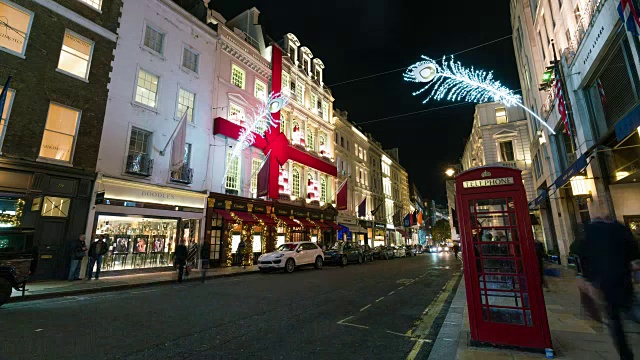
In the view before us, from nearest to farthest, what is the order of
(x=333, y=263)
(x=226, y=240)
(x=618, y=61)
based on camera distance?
(x=618, y=61), (x=226, y=240), (x=333, y=263)

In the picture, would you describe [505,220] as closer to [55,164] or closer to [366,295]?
[366,295]

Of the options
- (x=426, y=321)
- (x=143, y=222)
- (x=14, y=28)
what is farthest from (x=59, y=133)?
(x=426, y=321)

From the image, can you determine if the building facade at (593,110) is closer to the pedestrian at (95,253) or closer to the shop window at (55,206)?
the pedestrian at (95,253)

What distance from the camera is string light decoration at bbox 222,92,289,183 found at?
21.8 meters

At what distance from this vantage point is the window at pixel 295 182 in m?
28.0

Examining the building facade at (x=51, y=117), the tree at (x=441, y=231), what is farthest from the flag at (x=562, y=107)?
the tree at (x=441, y=231)

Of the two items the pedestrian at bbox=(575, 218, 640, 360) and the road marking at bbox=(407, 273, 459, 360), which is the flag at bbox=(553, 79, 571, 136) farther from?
the pedestrian at bbox=(575, 218, 640, 360)

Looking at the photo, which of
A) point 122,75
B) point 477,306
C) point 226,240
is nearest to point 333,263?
point 226,240

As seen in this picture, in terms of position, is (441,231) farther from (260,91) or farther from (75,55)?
(75,55)

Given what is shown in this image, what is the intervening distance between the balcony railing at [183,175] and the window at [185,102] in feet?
10.8

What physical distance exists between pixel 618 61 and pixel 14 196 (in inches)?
857

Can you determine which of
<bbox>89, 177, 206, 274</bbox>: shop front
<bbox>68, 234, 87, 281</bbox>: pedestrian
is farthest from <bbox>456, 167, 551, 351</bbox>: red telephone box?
<bbox>89, 177, 206, 274</bbox>: shop front

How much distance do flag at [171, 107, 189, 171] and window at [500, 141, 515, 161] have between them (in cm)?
3004

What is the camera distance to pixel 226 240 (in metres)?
20.5
